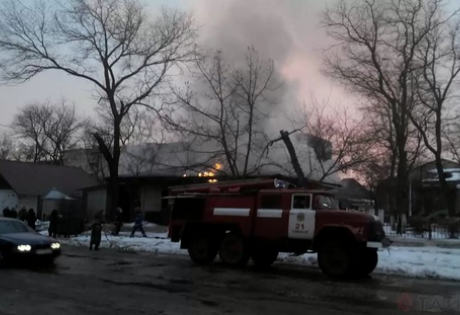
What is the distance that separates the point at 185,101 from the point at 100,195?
49.9 ft

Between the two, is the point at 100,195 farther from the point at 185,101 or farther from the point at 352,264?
Result: the point at 352,264

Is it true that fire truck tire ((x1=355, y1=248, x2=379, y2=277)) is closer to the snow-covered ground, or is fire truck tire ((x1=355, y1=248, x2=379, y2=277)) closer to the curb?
the snow-covered ground

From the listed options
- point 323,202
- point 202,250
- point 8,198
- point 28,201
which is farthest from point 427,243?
point 8,198

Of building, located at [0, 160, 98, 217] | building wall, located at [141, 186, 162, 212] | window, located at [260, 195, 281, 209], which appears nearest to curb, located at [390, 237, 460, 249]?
window, located at [260, 195, 281, 209]

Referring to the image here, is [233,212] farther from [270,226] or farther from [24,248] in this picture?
[24,248]

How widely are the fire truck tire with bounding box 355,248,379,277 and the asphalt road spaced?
0.37m

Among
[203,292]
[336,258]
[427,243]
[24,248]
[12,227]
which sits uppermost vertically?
[427,243]

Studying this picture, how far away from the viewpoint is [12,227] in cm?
1602

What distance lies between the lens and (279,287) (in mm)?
11984

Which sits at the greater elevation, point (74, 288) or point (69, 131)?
point (69, 131)

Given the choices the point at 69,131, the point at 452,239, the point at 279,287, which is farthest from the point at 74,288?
the point at 69,131

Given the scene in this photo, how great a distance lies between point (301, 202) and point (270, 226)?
44.1 inches

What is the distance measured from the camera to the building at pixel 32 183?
49125 millimetres

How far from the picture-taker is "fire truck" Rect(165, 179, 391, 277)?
47.4 ft
